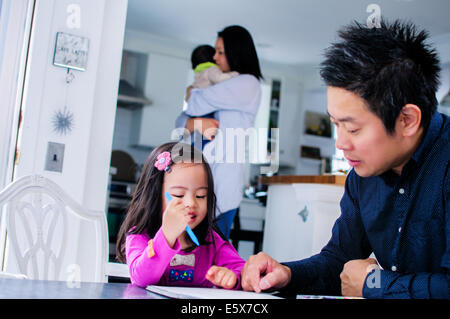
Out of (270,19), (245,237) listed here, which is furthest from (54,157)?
(270,19)

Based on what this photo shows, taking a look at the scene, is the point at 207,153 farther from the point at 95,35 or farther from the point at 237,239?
the point at 237,239

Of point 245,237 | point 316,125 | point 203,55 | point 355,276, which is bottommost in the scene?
point 245,237

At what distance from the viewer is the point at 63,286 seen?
48 centimetres

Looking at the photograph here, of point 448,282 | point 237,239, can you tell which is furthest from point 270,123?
point 448,282

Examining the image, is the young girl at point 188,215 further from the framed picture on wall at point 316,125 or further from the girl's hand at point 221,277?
the framed picture on wall at point 316,125

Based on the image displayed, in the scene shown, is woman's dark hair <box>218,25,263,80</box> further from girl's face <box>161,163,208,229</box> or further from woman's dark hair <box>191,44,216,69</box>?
girl's face <box>161,163,208,229</box>

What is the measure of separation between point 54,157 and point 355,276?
78 cm

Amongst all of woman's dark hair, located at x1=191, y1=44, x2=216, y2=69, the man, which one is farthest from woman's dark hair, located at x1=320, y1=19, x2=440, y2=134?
woman's dark hair, located at x1=191, y1=44, x2=216, y2=69

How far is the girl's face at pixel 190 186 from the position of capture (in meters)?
0.86

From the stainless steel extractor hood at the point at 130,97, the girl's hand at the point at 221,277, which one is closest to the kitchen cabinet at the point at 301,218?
the girl's hand at the point at 221,277

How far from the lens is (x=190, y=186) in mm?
855

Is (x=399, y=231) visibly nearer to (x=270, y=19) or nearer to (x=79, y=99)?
(x=79, y=99)

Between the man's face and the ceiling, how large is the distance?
1577 mm

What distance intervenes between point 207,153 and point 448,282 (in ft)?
2.72
